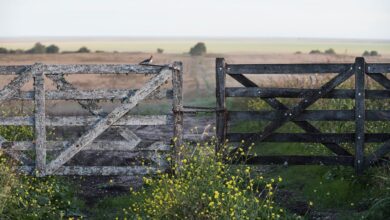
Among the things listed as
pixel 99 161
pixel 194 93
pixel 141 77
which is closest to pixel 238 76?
pixel 99 161

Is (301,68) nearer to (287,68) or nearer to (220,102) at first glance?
(287,68)

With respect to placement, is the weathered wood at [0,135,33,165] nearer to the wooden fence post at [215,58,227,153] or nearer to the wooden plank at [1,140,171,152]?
the wooden plank at [1,140,171,152]

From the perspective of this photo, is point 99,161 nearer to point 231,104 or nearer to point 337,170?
point 337,170

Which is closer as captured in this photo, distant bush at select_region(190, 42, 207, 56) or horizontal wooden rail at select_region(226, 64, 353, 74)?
horizontal wooden rail at select_region(226, 64, 353, 74)

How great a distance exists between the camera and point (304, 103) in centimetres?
1156

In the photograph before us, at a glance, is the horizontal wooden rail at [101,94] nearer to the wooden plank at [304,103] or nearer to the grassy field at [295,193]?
the grassy field at [295,193]

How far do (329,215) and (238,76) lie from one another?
3.05 meters

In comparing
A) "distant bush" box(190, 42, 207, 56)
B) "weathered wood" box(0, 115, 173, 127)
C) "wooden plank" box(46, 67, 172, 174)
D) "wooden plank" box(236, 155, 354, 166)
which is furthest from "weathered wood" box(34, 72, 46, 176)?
"distant bush" box(190, 42, 207, 56)

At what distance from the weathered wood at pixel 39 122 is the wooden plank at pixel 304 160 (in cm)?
385

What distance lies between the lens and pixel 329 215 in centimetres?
1062

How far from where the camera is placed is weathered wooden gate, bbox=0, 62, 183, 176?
1127cm

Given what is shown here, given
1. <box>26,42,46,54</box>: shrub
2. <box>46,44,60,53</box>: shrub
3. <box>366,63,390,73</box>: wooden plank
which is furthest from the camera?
<box>46,44,60,53</box>: shrub

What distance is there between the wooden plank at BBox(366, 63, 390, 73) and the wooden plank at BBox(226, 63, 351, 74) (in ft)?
1.27

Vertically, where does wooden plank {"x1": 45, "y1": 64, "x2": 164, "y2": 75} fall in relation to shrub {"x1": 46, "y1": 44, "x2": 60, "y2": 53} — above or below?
above
